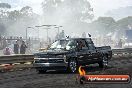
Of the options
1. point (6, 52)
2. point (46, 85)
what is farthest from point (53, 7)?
point (46, 85)

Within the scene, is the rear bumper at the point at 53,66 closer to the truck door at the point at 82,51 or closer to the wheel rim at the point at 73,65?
the wheel rim at the point at 73,65

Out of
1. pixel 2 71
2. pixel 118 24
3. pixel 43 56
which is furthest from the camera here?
pixel 118 24

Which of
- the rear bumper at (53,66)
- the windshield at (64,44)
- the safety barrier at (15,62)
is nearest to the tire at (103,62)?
the windshield at (64,44)

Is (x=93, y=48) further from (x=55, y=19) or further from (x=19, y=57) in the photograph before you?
(x=55, y=19)

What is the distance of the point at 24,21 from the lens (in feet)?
347

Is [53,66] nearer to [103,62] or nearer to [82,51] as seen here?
[82,51]

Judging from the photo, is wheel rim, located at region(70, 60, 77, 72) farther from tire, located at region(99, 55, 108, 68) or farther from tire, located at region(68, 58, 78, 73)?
tire, located at region(99, 55, 108, 68)

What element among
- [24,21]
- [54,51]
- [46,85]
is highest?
[24,21]

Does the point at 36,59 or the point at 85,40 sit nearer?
the point at 36,59

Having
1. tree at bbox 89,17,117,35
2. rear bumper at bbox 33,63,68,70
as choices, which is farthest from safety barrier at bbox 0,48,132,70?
tree at bbox 89,17,117,35

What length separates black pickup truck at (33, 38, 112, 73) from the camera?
652 inches

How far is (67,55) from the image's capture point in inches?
656

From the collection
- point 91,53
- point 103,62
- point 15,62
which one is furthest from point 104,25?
point 91,53

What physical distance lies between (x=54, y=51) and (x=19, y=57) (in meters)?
4.69
